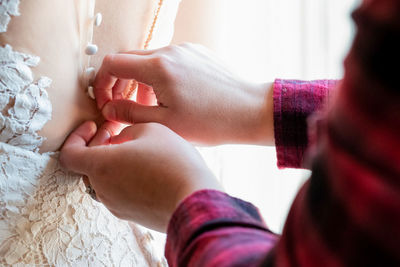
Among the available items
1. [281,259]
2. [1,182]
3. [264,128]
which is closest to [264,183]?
[264,128]

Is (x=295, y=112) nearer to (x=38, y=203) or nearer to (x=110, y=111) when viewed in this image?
(x=110, y=111)

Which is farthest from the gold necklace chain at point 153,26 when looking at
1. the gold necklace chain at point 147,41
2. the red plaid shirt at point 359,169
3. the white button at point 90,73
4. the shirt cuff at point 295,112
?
the red plaid shirt at point 359,169

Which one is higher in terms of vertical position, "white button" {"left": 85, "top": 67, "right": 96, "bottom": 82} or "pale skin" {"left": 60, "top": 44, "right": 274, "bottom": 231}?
"white button" {"left": 85, "top": 67, "right": 96, "bottom": 82}

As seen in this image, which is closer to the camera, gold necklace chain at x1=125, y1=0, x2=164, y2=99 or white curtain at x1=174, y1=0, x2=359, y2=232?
gold necklace chain at x1=125, y1=0, x2=164, y2=99

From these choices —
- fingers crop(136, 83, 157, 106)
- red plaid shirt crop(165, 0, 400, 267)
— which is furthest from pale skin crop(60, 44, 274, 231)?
red plaid shirt crop(165, 0, 400, 267)

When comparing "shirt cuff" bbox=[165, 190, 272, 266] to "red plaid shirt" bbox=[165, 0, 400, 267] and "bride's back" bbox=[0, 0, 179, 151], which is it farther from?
"bride's back" bbox=[0, 0, 179, 151]

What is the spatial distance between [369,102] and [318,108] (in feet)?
1.62

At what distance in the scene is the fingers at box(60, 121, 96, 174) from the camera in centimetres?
58

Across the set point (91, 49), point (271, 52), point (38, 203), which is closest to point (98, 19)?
point (91, 49)

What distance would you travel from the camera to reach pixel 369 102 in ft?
0.65

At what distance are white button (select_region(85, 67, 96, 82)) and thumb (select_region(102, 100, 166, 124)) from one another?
0.15ft

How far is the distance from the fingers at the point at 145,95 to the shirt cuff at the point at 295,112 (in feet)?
0.65

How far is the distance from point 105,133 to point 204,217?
13.2 inches

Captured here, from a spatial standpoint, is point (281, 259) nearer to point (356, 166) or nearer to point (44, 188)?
point (356, 166)
